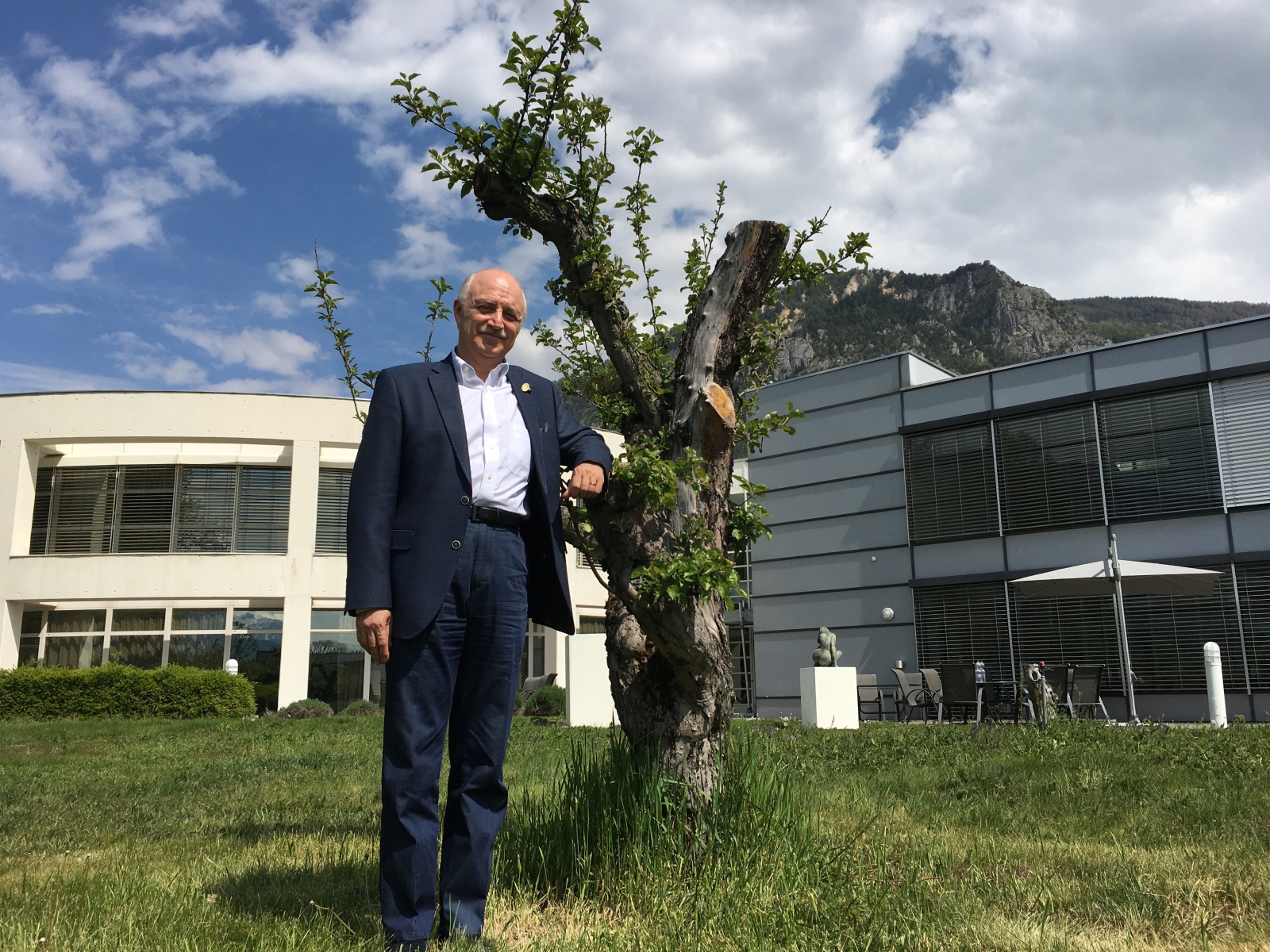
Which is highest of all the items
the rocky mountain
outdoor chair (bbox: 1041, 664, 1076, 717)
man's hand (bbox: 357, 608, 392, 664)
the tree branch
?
the rocky mountain

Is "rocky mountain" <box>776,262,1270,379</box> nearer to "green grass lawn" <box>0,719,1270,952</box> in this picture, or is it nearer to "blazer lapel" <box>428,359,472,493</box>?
"green grass lawn" <box>0,719,1270,952</box>

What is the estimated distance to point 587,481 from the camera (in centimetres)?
315

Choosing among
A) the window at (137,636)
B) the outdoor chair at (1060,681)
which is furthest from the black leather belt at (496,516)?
the window at (137,636)

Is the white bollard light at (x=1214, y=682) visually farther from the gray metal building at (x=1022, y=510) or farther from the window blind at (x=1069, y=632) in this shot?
the window blind at (x=1069, y=632)

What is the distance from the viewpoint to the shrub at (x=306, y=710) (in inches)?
828

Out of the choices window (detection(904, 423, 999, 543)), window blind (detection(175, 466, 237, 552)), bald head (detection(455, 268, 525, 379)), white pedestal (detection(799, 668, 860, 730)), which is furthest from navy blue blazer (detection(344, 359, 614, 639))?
window blind (detection(175, 466, 237, 552))

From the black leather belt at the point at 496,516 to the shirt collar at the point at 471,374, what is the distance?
0.48 metres

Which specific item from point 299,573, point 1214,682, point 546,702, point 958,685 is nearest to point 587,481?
point 958,685

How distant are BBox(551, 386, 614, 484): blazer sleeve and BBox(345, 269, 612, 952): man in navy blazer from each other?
0.56 ft

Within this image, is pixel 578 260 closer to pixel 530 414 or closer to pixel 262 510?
pixel 530 414

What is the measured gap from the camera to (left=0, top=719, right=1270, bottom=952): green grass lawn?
279cm

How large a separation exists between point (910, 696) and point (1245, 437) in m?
8.01

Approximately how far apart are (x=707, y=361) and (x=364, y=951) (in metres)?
2.53

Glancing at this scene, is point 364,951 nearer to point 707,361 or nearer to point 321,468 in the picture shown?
point 707,361
